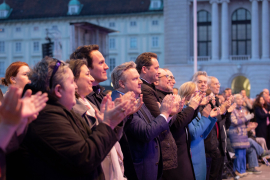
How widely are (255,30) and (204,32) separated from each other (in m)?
5.03

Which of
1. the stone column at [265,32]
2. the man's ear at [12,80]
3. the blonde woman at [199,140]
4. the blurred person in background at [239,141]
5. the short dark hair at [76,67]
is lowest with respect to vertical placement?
the blurred person in background at [239,141]

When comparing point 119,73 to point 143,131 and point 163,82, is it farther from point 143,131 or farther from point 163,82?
point 163,82

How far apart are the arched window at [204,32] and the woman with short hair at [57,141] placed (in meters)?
35.4

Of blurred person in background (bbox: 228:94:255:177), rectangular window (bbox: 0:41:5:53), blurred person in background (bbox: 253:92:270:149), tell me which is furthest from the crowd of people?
rectangular window (bbox: 0:41:5:53)

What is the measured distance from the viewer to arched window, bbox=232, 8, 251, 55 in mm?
36156

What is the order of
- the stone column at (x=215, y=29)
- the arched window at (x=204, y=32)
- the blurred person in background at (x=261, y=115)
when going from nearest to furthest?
the blurred person in background at (x=261, y=115)
the stone column at (x=215, y=29)
the arched window at (x=204, y=32)

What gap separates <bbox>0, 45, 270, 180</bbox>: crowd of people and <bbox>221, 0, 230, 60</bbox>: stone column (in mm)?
29791

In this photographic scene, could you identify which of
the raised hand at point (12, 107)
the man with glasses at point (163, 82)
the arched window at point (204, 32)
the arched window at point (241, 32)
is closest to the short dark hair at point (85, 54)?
the man with glasses at point (163, 82)

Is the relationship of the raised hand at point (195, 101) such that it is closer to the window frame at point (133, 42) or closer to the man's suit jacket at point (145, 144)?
the man's suit jacket at point (145, 144)

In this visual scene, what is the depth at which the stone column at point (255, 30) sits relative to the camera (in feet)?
114

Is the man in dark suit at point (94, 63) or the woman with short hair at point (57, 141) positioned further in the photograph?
the man in dark suit at point (94, 63)

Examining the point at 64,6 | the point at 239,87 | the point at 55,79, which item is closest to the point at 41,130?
the point at 55,79

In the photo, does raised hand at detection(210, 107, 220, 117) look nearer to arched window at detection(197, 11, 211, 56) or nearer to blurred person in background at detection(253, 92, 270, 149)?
blurred person in background at detection(253, 92, 270, 149)

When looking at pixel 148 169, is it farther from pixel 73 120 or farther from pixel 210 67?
pixel 210 67
